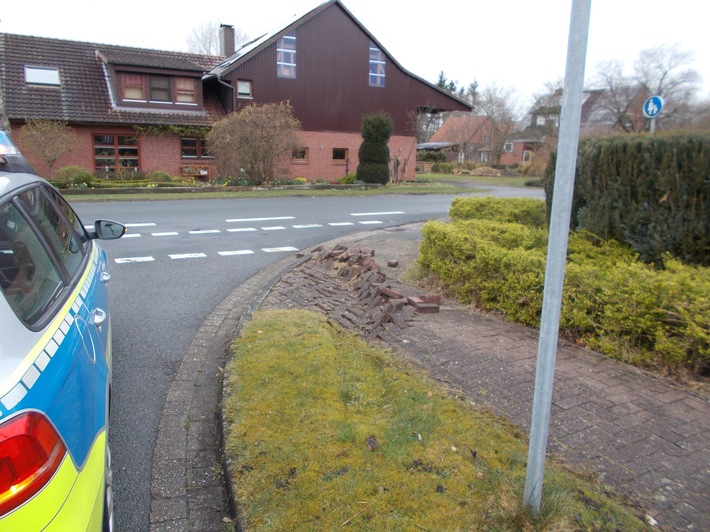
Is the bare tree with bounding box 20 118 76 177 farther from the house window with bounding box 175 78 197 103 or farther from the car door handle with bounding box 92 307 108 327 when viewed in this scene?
the car door handle with bounding box 92 307 108 327

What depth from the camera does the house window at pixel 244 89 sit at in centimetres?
2866

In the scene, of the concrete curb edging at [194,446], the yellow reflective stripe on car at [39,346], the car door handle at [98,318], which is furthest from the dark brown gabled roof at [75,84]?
the yellow reflective stripe on car at [39,346]

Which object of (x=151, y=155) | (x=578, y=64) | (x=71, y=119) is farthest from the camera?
(x=151, y=155)

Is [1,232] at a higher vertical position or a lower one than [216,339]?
higher

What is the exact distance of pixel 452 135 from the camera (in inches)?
2424

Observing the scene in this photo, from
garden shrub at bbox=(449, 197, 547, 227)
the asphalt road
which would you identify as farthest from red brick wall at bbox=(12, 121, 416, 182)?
garden shrub at bbox=(449, 197, 547, 227)

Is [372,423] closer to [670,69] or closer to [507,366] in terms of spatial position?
[507,366]

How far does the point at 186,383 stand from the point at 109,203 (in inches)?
584

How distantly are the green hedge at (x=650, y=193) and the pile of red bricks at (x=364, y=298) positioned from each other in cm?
241

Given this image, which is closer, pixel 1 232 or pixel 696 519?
pixel 1 232

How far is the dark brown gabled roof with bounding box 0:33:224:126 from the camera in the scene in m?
24.8

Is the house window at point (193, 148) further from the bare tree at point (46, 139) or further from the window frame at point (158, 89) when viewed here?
the bare tree at point (46, 139)

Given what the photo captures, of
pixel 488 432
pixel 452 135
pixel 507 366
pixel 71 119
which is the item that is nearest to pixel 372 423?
pixel 488 432

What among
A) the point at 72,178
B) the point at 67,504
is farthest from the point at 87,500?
the point at 72,178
